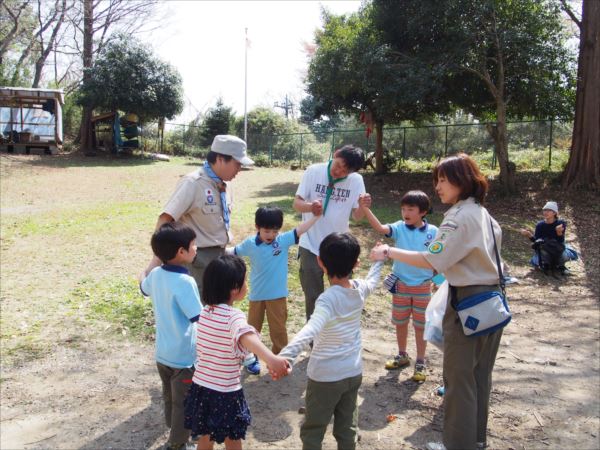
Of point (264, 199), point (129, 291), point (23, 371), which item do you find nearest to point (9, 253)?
point (129, 291)

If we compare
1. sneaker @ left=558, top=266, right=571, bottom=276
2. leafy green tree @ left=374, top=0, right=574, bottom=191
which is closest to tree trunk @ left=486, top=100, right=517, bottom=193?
leafy green tree @ left=374, top=0, right=574, bottom=191

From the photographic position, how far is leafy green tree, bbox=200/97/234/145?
87.8ft

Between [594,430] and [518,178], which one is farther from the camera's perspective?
[518,178]

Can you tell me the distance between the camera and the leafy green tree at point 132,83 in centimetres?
2133

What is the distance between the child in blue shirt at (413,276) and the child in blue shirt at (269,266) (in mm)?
752

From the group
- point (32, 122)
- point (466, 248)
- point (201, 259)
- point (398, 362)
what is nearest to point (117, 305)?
point (201, 259)

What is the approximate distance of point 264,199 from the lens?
13.6 m

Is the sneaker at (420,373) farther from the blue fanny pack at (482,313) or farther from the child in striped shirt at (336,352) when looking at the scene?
the child in striped shirt at (336,352)

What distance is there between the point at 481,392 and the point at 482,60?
426 inches

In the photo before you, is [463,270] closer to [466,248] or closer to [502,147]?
[466,248]

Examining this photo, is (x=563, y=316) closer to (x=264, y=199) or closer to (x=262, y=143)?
(x=264, y=199)

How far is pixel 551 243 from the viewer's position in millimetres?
7680

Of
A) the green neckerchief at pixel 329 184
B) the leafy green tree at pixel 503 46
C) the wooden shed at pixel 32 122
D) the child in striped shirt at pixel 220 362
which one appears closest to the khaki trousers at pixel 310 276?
the green neckerchief at pixel 329 184

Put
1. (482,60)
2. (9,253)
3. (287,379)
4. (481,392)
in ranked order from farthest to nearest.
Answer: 1. (482,60)
2. (9,253)
3. (287,379)
4. (481,392)
